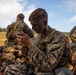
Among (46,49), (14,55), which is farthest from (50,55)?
(14,55)

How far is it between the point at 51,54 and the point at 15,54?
657 centimetres

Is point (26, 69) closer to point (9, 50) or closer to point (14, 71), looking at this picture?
point (14, 71)

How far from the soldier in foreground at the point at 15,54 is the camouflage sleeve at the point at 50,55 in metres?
2.70

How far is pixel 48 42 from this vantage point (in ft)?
14.8

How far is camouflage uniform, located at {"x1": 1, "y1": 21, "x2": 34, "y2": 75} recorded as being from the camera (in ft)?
23.9

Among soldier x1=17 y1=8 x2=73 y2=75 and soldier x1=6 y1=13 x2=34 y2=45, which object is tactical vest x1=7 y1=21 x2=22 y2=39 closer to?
soldier x1=6 y1=13 x2=34 y2=45

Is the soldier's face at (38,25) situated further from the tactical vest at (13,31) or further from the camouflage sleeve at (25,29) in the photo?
the tactical vest at (13,31)

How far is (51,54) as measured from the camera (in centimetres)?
426

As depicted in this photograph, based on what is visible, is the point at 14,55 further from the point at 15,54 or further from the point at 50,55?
the point at 50,55

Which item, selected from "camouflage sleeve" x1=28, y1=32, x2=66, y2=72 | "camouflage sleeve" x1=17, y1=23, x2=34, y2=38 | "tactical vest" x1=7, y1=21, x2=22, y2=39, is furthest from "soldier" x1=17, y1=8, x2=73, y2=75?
"tactical vest" x1=7, y1=21, x2=22, y2=39

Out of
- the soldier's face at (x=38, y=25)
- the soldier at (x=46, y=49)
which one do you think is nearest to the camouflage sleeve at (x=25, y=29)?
the soldier at (x=46, y=49)

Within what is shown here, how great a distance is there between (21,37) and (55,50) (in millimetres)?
511

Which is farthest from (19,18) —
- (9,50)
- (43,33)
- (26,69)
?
(43,33)

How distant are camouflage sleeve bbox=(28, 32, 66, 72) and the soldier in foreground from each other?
270 cm
